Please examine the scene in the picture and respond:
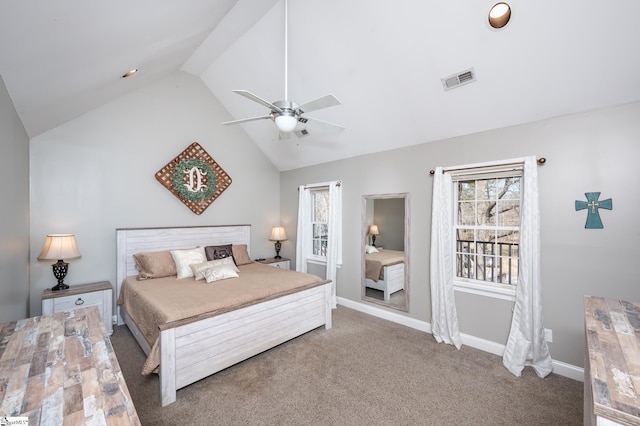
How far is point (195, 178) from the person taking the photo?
439 cm

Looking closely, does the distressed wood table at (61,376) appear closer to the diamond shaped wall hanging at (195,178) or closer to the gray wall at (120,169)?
the gray wall at (120,169)

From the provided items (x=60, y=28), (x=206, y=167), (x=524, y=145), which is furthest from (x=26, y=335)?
(x=524, y=145)

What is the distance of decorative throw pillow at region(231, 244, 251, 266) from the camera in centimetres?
443

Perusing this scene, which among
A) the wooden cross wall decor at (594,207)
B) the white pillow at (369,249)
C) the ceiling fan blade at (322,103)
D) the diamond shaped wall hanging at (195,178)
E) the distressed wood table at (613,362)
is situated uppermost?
the ceiling fan blade at (322,103)

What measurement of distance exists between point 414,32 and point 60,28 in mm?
2556

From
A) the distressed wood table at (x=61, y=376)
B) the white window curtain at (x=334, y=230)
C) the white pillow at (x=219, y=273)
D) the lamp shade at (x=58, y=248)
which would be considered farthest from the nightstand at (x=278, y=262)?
the distressed wood table at (x=61, y=376)

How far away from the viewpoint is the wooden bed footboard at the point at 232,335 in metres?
2.17

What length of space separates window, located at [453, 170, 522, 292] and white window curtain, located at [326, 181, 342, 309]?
1757 mm

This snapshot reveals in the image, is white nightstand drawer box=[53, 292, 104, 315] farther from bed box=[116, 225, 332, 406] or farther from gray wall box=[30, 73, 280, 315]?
gray wall box=[30, 73, 280, 315]

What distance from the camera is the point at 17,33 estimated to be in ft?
4.48

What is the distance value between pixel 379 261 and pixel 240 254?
7.41 feet

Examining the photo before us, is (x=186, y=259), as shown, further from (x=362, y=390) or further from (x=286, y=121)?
(x=362, y=390)

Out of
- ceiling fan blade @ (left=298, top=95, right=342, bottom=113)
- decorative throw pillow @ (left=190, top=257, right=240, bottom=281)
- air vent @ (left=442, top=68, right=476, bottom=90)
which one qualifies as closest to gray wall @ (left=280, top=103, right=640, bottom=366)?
air vent @ (left=442, top=68, right=476, bottom=90)

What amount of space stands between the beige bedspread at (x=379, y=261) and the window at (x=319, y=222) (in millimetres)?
927
